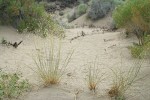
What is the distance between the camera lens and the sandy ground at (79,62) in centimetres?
686

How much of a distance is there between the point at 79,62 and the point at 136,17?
5.69 ft

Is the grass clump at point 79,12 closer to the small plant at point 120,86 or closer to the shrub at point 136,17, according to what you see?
the shrub at point 136,17

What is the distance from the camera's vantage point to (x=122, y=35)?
436 inches

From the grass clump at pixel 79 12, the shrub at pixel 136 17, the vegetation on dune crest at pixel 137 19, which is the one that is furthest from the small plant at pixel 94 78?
the grass clump at pixel 79 12

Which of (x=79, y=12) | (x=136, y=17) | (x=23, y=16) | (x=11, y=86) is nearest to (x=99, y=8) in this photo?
(x=79, y=12)

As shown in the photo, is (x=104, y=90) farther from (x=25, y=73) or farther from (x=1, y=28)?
(x=1, y=28)

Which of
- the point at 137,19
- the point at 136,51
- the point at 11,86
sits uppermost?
the point at 137,19

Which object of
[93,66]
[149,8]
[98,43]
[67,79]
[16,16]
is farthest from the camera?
[16,16]

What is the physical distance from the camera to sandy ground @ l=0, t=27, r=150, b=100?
22.5 feet

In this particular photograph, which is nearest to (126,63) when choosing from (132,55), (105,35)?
(132,55)

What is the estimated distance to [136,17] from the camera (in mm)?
9094

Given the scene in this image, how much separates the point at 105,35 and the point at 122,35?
0.85 m

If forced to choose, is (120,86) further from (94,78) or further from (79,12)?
(79,12)

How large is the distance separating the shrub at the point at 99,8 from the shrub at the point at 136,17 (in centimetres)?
594
